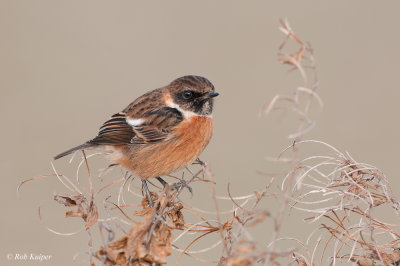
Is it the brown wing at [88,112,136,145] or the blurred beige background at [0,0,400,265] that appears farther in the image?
the blurred beige background at [0,0,400,265]

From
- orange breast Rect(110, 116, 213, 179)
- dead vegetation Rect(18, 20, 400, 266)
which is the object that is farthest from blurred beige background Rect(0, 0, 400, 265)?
dead vegetation Rect(18, 20, 400, 266)

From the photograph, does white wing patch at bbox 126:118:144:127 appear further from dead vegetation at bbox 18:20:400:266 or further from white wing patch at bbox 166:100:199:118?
dead vegetation at bbox 18:20:400:266

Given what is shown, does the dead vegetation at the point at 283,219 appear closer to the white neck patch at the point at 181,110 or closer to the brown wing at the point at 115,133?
the brown wing at the point at 115,133

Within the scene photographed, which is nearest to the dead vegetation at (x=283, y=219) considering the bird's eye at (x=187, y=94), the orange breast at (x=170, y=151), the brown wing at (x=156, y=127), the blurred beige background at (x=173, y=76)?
the orange breast at (x=170, y=151)

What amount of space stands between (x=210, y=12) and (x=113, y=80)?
4306 millimetres

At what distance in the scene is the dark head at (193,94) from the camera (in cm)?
512

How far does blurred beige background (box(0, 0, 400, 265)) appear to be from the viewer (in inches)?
407

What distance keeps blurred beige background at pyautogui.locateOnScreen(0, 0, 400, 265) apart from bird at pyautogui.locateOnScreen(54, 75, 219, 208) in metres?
3.61

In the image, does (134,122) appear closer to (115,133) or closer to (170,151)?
(115,133)

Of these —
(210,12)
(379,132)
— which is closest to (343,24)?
(210,12)

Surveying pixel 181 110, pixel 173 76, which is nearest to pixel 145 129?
pixel 181 110

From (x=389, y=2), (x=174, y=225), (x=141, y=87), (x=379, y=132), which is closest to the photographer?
(x=174, y=225)

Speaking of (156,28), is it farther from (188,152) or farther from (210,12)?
(188,152)

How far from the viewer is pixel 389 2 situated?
17.9 meters
